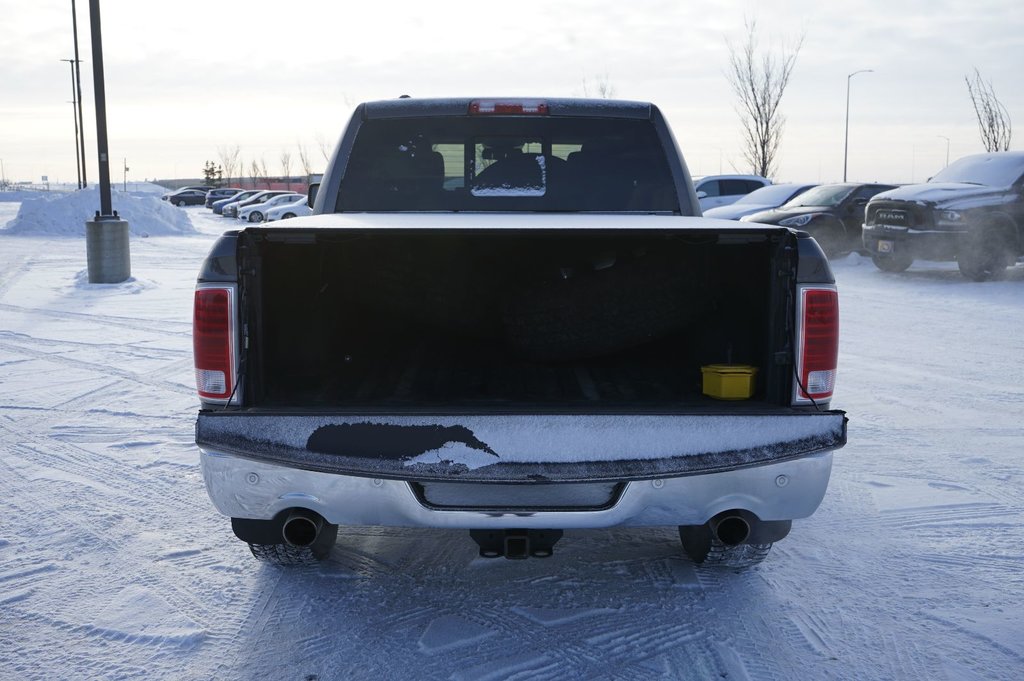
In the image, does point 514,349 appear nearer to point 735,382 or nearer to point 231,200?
point 735,382

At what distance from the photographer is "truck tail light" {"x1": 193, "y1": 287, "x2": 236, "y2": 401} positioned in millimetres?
3279

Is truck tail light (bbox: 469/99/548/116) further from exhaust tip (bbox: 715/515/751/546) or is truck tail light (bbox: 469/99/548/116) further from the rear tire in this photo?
the rear tire

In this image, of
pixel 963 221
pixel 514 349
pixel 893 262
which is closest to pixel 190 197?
pixel 893 262

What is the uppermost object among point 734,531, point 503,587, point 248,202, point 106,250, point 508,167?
point 508,167

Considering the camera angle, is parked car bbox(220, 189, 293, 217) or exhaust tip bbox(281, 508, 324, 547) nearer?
exhaust tip bbox(281, 508, 324, 547)

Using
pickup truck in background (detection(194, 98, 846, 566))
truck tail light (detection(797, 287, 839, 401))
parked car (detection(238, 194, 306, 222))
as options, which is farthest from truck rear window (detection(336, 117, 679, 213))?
parked car (detection(238, 194, 306, 222))

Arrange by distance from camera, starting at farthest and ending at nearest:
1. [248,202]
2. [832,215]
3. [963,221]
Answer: [248,202] → [832,215] → [963,221]

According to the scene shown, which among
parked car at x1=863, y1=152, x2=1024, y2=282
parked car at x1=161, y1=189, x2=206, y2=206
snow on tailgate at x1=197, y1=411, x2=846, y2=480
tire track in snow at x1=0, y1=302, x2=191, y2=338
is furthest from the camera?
parked car at x1=161, y1=189, x2=206, y2=206

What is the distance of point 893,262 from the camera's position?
53.5ft

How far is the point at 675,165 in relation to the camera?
16.9 feet

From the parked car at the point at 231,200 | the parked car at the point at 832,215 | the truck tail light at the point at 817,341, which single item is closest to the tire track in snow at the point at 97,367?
the truck tail light at the point at 817,341

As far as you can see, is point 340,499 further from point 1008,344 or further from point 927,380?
point 1008,344

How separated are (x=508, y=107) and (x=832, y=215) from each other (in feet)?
48.8

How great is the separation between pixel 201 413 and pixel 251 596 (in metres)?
0.96
